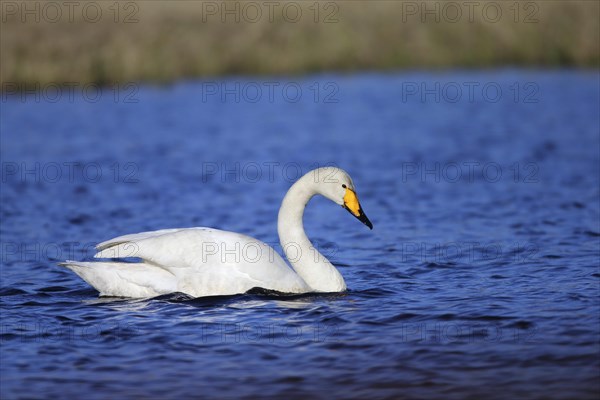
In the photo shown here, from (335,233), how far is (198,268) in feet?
12.8

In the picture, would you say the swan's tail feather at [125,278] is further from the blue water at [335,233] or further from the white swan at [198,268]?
the blue water at [335,233]

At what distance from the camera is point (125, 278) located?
9008 mm

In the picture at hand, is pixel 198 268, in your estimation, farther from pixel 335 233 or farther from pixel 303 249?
pixel 335 233

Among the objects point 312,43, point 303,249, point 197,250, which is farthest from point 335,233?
point 312,43

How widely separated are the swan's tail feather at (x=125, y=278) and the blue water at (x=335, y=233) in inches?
5.1

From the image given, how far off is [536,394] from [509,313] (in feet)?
6.50

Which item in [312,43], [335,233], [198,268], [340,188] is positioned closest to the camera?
[198,268]

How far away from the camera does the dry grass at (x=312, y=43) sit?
2764 cm

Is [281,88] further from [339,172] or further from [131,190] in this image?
[339,172]

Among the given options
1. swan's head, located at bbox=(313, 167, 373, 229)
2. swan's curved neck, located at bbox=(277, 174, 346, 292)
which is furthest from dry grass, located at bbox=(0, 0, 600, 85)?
swan's head, located at bbox=(313, 167, 373, 229)

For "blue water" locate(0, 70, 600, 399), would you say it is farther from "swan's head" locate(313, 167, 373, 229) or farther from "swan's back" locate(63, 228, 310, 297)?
"swan's head" locate(313, 167, 373, 229)

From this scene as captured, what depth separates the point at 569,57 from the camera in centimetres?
2838

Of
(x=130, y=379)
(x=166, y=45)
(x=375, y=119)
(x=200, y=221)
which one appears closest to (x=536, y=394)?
(x=130, y=379)

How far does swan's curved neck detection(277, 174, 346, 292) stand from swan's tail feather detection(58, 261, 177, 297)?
3.83ft
